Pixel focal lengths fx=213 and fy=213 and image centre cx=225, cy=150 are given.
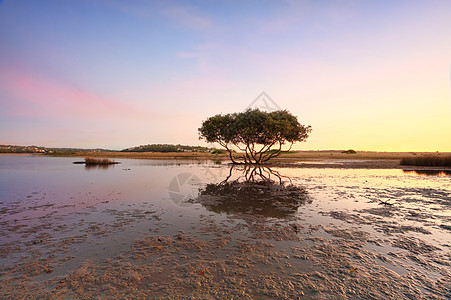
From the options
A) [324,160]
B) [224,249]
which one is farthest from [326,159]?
[224,249]

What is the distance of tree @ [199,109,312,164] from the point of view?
3966 cm

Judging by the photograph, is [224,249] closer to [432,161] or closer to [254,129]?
[254,129]

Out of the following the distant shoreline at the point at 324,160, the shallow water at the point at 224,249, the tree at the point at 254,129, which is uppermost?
the tree at the point at 254,129

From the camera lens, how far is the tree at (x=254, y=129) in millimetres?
39656

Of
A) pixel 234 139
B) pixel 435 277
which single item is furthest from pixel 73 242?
pixel 234 139

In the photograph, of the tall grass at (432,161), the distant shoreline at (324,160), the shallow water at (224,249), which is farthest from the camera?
the distant shoreline at (324,160)

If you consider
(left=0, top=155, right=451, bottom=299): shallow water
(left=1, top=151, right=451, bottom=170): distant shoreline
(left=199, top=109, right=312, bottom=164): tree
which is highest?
(left=199, top=109, right=312, bottom=164): tree

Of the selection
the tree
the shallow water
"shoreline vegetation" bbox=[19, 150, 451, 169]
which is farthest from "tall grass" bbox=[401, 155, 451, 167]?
the shallow water

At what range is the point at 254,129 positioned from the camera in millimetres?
40750

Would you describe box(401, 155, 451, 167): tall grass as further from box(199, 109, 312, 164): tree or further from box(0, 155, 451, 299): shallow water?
box(0, 155, 451, 299): shallow water

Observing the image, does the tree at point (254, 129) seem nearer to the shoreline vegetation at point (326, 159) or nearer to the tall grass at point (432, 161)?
the shoreline vegetation at point (326, 159)

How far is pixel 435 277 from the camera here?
4379mm

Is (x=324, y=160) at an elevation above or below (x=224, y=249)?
above

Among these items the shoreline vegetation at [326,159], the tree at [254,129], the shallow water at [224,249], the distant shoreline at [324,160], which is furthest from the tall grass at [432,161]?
the shallow water at [224,249]
